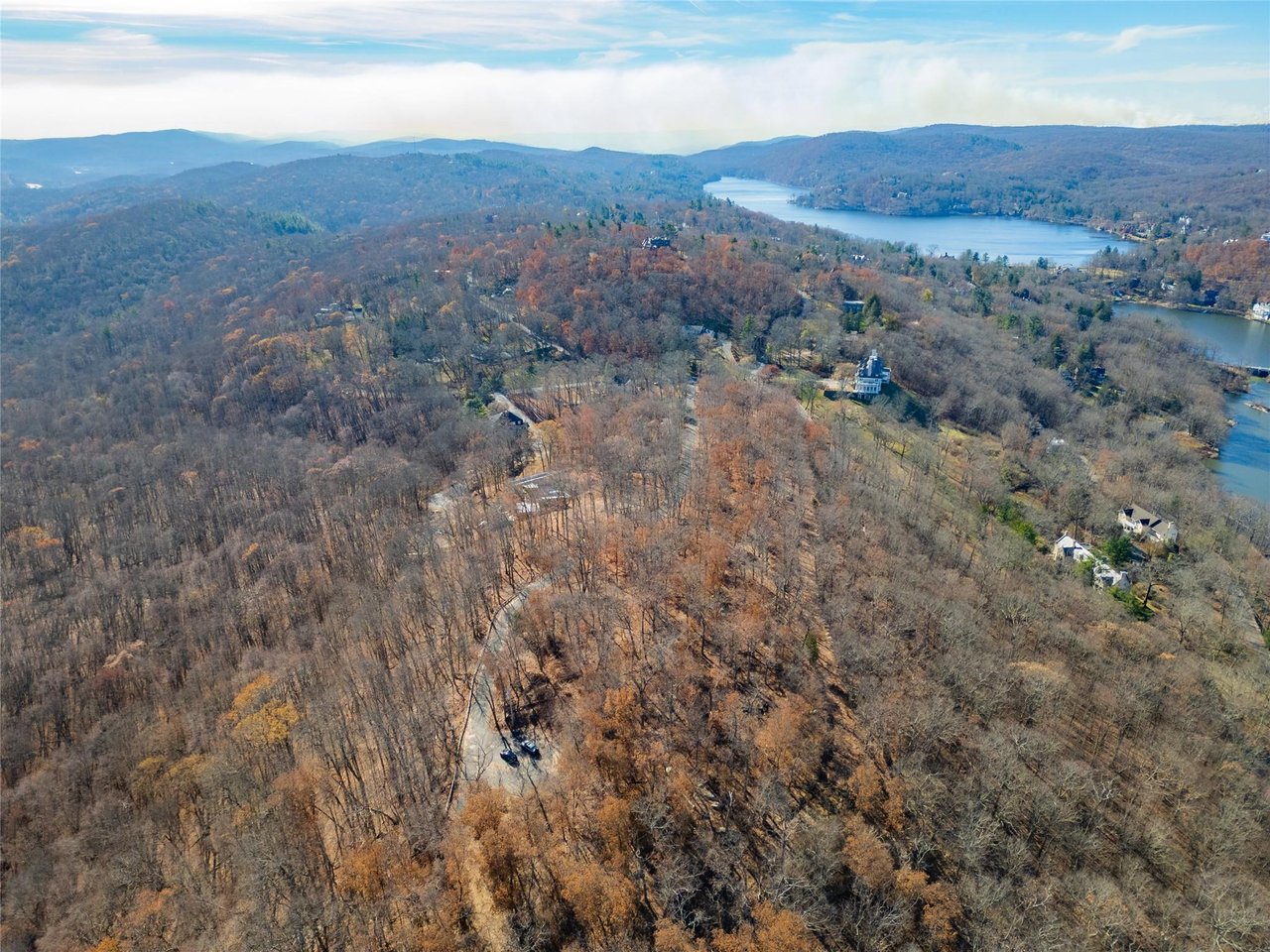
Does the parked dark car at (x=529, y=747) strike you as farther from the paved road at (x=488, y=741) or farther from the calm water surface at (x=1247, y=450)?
the calm water surface at (x=1247, y=450)

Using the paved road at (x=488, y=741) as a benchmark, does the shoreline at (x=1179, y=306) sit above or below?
above

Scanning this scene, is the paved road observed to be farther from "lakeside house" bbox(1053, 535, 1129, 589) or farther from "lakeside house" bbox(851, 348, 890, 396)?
"lakeside house" bbox(851, 348, 890, 396)

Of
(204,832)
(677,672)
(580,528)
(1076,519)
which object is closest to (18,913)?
(204,832)

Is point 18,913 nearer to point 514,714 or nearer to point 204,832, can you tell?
point 204,832

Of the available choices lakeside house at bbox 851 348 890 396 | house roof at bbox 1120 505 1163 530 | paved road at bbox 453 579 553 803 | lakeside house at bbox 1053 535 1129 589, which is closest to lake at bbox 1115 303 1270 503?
house roof at bbox 1120 505 1163 530

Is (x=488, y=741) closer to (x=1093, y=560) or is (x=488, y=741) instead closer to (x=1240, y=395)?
(x=1093, y=560)

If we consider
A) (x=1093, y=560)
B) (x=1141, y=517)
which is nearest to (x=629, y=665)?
(x=1093, y=560)

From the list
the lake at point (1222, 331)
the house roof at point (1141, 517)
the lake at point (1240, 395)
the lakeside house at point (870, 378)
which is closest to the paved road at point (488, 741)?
the house roof at point (1141, 517)
